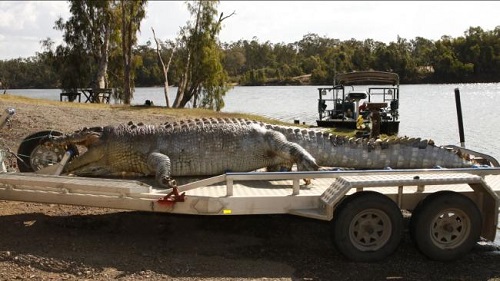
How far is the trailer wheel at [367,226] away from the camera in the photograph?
6.01 m

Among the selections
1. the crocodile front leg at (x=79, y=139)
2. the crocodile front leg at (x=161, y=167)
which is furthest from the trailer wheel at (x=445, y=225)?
the crocodile front leg at (x=79, y=139)

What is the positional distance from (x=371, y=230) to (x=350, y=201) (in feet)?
1.50

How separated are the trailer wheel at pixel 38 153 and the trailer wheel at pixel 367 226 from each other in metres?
4.08

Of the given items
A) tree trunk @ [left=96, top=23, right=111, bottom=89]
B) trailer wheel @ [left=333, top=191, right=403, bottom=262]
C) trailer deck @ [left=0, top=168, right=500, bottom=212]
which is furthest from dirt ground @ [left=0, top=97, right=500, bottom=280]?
tree trunk @ [left=96, top=23, right=111, bottom=89]

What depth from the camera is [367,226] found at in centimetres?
614

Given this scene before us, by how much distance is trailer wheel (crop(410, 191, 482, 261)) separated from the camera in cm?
621

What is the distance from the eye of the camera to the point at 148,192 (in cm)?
617

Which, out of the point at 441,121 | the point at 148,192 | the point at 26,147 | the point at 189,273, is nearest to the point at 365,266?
the point at 189,273

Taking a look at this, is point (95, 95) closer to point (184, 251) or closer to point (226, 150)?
point (226, 150)

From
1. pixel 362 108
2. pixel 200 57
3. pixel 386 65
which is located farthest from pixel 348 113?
pixel 386 65

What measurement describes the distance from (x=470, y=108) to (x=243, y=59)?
82570 mm

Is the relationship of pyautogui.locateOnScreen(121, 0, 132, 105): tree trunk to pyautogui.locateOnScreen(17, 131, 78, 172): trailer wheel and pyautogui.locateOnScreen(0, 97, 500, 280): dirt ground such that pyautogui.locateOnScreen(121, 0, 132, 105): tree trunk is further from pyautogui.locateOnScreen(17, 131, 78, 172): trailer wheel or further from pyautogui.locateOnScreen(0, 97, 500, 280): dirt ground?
pyautogui.locateOnScreen(0, 97, 500, 280): dirt ground

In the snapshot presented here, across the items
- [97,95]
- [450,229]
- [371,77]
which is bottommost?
[450,229]

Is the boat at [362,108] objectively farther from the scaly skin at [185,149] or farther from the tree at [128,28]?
the tree at [128,28]
